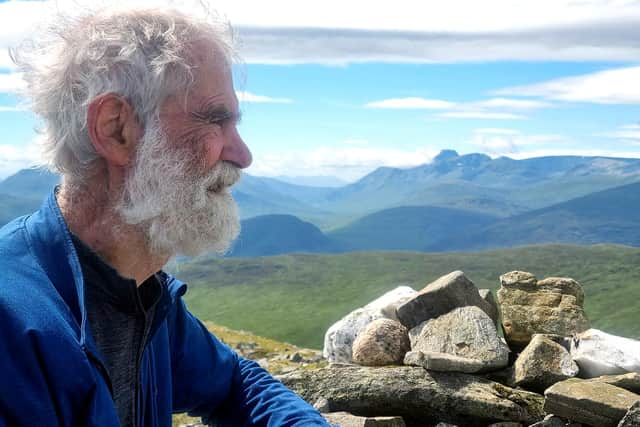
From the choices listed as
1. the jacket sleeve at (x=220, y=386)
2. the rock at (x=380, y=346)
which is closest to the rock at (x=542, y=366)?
the rock at (x=380, y=346)

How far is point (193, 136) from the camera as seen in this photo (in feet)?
11.4

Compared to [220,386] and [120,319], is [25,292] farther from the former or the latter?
[220,386]

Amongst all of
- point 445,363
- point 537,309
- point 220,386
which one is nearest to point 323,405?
point 445,363

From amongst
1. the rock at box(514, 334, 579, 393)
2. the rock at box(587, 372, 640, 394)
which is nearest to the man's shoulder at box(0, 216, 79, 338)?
the rock at box(514, 334, 579, 393)

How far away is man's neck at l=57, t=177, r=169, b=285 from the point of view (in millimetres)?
3377

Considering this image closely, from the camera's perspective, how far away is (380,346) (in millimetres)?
9023

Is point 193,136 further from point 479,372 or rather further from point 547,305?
point 547,305

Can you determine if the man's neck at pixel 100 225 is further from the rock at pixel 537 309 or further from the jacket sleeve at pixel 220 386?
the rock at pixel 537 309

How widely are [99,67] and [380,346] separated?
21.4ft

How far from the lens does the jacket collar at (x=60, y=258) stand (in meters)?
3.03

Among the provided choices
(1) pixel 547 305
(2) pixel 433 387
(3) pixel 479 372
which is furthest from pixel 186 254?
(1) pixel 547 305

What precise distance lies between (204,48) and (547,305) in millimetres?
7823

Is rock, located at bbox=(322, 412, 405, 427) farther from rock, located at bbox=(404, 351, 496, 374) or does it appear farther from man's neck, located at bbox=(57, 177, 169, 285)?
man's neck, located at bbox=(57, 177, 169, 285)

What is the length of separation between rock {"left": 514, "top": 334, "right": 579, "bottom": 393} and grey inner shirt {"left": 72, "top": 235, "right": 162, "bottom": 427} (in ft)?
18.9
